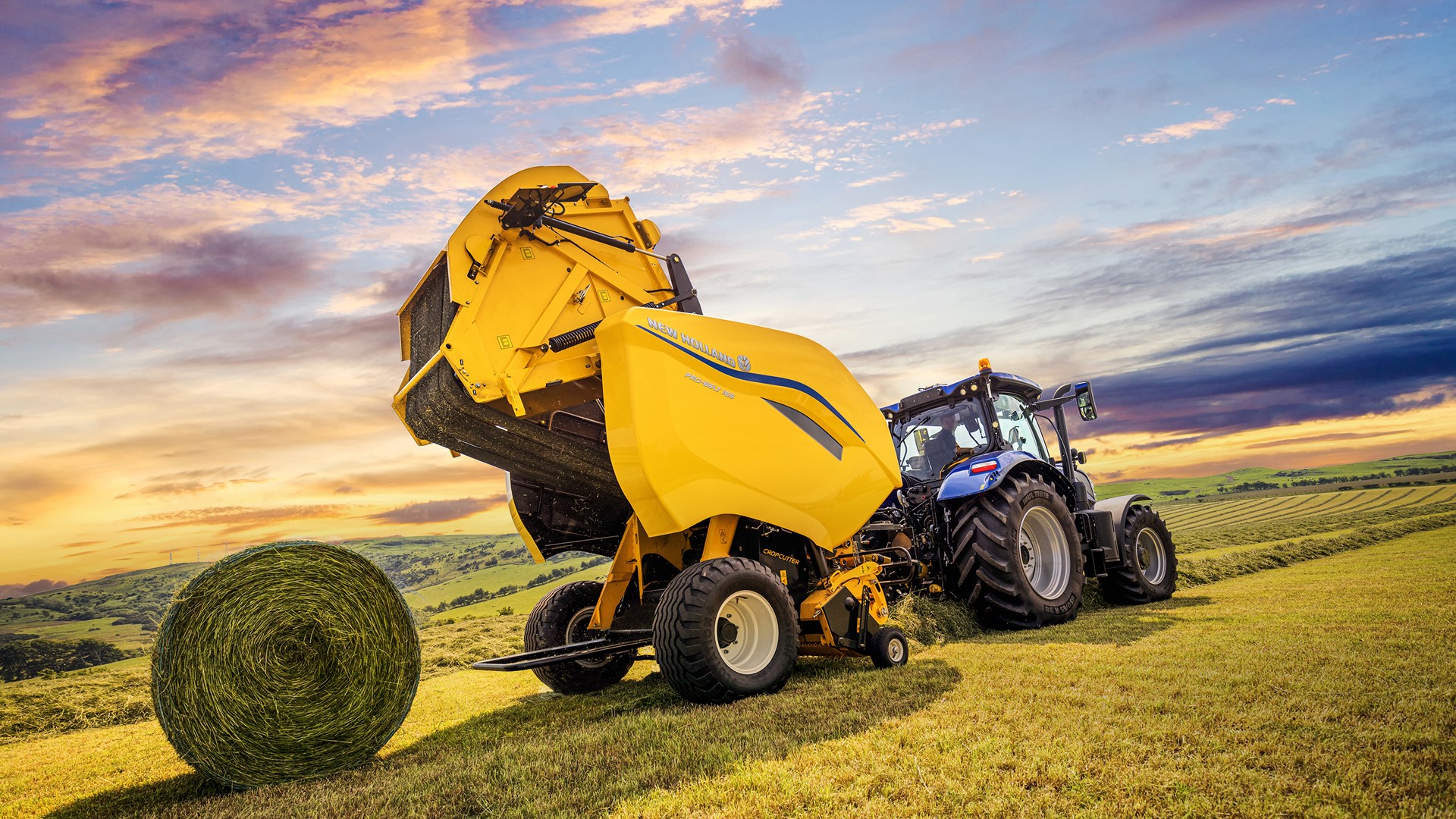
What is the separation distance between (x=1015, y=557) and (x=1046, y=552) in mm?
1125

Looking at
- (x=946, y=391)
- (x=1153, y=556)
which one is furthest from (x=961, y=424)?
(x=1153, y=556)

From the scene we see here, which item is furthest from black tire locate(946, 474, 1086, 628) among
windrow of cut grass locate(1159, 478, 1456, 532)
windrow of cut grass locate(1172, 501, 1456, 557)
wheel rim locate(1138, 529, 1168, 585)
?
windrow of cut grass locate(1159, 478, 1456, 532)

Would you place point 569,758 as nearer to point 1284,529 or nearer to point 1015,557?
point 1015,557

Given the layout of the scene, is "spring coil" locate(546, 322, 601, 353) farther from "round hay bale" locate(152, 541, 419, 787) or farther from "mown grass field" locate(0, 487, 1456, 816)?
"mown grass field" locate(0, 487, 1456, 816)

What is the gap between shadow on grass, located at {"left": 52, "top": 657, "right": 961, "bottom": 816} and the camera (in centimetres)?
334

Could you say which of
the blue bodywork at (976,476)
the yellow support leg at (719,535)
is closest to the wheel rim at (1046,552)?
the blue bodywork at (976,476)

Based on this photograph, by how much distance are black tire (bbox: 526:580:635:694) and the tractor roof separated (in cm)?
403

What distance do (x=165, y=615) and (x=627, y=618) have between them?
2.67m

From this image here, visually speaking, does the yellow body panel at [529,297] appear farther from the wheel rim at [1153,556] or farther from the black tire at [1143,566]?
the wheel rim at [1153,556]

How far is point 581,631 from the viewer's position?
247 inches

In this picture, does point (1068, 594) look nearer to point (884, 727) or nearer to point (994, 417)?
point (994, 417)

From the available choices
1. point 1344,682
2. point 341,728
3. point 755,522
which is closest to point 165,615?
point 341,728

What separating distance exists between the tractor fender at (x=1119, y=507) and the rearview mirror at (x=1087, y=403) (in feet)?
3.48

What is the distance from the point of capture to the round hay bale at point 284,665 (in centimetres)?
407
